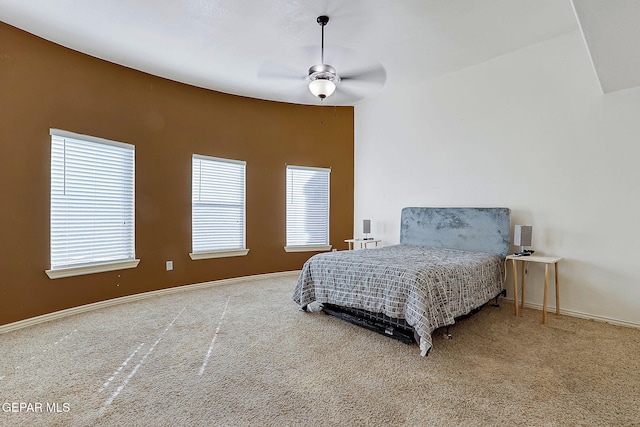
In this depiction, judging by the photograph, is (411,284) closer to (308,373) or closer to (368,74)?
(308,373)

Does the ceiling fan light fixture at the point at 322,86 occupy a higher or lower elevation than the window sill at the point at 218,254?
higher

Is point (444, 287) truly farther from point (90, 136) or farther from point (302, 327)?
point (90, 136)

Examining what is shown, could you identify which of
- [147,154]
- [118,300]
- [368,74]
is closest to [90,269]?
[118,300]

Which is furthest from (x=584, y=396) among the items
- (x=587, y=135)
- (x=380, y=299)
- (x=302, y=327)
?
(x=587, y=135)

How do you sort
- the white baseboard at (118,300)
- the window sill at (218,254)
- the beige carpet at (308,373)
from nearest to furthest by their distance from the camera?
the beige carpet at (308,373)
the white baseboard at (118,300)
the window sill at (218,254)

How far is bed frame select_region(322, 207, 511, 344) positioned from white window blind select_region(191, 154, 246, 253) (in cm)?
219

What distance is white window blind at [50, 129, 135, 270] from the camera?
3.35 m

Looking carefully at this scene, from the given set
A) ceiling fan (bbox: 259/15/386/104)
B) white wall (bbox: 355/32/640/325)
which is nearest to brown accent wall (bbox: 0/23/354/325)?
ceiling fan (bbox: 259/15/386/104)

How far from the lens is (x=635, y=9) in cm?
205

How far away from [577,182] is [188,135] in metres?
4.79

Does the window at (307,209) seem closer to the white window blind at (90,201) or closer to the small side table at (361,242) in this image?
the small side table at (361,242)

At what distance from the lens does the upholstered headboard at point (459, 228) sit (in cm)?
376

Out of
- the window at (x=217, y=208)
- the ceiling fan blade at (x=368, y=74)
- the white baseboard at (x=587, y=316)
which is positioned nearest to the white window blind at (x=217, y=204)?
the window at (x=217, y=208)

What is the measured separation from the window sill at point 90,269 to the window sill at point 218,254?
0.75m
